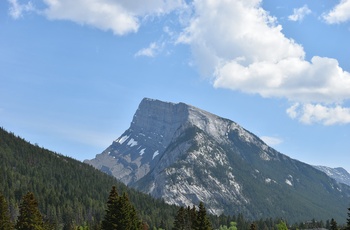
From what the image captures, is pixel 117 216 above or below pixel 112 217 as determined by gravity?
above

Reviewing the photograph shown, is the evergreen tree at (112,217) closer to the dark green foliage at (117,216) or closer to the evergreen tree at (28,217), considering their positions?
the dark green foliage at (117,216)

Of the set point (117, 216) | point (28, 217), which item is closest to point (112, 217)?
point (117, 216)

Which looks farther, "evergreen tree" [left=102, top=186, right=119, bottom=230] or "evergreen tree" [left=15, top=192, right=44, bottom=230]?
"evergreen tree" [left=15, top=192, right=44, bottom=230]

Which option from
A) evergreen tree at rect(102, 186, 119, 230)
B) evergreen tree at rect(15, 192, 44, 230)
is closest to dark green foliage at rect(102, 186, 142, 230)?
evergreen tree at rect(102, 186, 119, 230)

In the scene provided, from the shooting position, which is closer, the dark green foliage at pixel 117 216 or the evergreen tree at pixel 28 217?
the dark green foliage at pixel 117 216

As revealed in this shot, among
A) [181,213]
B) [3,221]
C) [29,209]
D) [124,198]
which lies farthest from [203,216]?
[181,213]

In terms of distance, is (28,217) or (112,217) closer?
(112,217)

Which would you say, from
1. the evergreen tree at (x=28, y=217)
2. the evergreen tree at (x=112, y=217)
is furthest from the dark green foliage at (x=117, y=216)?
the evergreen tree at (x=28, y=217)

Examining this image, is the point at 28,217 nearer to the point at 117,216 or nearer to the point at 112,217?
the point at 112,217

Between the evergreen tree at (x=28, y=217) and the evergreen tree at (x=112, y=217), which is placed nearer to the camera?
the evergreen tree at (x=112, y=217)

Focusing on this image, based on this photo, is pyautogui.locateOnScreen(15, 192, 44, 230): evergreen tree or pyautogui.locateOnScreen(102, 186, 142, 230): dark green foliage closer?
pyautogui.locateOnScreen(102, 186, 142, 230): dark green foliage

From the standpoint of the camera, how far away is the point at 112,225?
41281 millimetres

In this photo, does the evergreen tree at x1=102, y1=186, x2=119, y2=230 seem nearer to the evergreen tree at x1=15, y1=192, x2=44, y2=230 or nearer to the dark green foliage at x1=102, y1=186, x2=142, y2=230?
the dark green foliage at x1=102, y1=186, x2=142, y2=230

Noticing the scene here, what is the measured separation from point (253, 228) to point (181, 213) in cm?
2220
